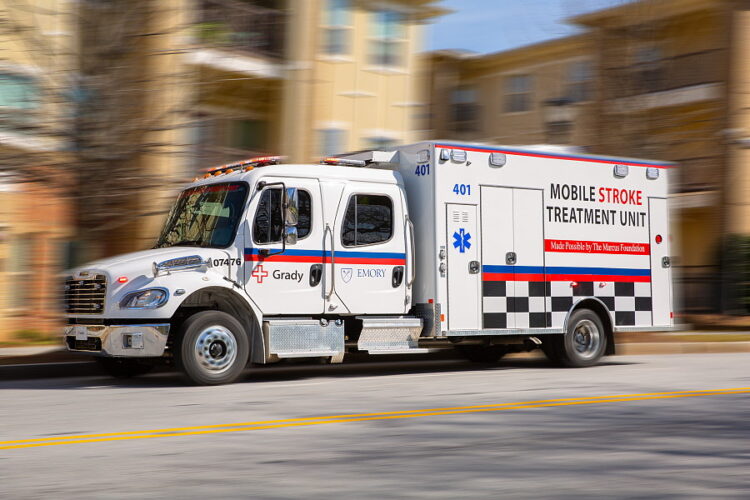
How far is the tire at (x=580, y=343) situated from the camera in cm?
1377

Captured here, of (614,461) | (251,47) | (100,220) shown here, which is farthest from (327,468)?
(251,47)

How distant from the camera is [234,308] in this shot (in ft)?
38.1

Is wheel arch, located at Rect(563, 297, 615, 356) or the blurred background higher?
the blurred background

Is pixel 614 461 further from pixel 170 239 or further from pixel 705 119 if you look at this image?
pixel 705 119

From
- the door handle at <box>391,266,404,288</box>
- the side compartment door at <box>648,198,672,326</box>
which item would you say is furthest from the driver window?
the side compartment door at <box>648,198,672,326</box>

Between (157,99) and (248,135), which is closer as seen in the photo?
(157,99)

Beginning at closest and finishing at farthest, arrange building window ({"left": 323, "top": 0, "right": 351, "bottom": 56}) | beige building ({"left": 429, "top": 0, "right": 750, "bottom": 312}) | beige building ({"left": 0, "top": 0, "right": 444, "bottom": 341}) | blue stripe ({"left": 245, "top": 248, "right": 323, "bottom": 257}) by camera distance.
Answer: blue stripe ({"left": 245, "top": 248, "right": 323, "bottom": 257}), beige building ({"left": 0, "top": 0, "right": 444, "bottom": 341}), beige building ({"left": 429, "top": 0, "right": 750, "bottom": 312}), building window ({"left": 323, "top": 0, "right": 351, "bottom": 56})

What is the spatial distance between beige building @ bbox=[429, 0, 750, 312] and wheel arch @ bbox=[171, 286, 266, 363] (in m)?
9.49

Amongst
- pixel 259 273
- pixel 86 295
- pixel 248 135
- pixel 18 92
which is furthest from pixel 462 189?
pixel 248 135

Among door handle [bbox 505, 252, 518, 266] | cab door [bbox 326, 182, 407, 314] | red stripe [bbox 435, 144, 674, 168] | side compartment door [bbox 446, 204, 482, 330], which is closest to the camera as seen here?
cab door [bbox 326, 182, 407, 314]

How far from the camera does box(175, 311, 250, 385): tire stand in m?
10.9

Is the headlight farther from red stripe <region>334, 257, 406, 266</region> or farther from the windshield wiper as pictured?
red stripe <region>334, 257, 406, 266</region>

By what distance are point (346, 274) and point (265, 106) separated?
1284cm

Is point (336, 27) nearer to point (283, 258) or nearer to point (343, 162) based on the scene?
point (343, 162)
